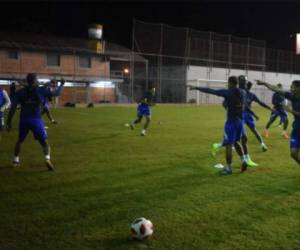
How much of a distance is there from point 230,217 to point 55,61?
42.5 meters

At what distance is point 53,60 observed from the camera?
46219 millimetres

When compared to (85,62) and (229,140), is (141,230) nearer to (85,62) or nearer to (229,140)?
(229,140)

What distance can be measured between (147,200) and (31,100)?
383 cm

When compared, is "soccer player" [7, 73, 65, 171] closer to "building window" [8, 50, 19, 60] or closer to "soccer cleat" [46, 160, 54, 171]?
"soccer cleat" [46, 160, 54, 171]

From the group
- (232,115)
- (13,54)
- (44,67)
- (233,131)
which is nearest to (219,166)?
(233,131)

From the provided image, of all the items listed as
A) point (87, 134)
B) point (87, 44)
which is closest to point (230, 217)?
point (87, 134)

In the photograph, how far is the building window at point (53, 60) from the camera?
1809 inches

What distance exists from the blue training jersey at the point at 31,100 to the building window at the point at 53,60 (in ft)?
124

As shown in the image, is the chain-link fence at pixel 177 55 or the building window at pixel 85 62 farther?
→ the chain-link fence at pixel 177 55

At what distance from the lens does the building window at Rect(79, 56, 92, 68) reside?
4769cm

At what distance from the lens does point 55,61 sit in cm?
4634

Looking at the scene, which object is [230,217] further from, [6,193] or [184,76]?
[184,76]

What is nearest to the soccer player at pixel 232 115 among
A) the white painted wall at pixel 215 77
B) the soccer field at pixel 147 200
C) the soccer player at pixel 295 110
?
the soccer field at pixel 147 200

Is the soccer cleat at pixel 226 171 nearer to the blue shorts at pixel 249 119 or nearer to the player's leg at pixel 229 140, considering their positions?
the player's leg at pixel 229 140
